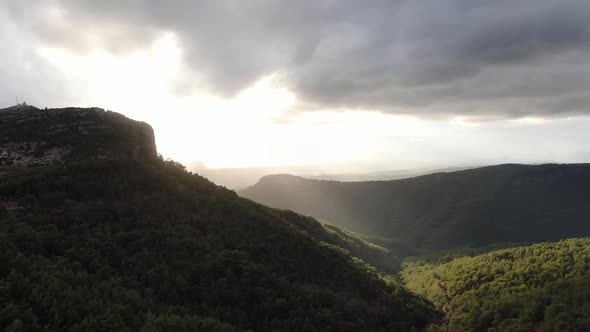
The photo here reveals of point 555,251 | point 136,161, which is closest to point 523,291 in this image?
point 555,251

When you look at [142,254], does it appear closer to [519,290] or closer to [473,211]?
[519,290]

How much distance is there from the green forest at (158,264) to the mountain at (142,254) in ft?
0.23

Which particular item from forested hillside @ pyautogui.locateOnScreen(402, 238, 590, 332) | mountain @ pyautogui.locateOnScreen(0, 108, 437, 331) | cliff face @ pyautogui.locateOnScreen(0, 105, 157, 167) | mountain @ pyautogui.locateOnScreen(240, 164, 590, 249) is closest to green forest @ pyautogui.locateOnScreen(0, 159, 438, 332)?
mountain @ pyautogui.locateOnScreen(0, 108, 437, 331)

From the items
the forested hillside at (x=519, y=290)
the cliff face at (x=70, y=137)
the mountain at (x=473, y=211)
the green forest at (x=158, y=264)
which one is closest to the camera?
the green forest at (x=158, y=264)

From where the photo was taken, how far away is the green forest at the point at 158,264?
11.2m

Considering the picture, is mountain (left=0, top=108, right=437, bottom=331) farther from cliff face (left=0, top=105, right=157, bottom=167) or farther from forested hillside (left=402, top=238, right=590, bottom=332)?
forested hillside (left=402, top=238, right=590, bottom=332)

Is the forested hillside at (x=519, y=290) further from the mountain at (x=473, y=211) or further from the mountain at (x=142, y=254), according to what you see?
the mountain at (x=473, y=211)

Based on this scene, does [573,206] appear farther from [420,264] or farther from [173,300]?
[173,300]

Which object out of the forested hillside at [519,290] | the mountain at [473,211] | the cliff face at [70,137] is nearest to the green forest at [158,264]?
the cliff face at [70,137]

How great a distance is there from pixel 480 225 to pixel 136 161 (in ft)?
511

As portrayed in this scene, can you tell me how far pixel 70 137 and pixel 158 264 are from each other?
878 inches

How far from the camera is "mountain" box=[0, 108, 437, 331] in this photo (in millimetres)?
11516

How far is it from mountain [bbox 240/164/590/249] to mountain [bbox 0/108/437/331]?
10964cm

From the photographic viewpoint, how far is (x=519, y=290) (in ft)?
111
